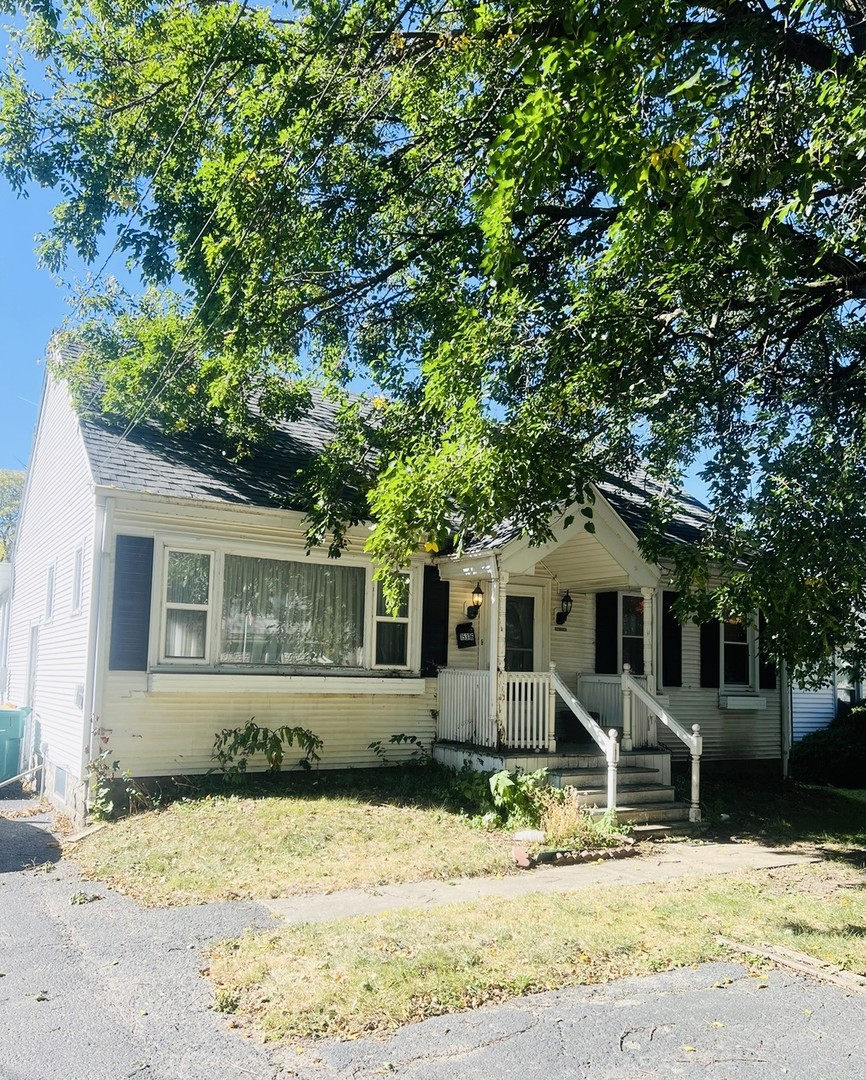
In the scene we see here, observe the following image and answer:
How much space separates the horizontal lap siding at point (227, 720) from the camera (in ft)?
36.3

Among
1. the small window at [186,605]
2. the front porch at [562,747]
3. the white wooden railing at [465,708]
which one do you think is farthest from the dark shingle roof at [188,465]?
the front porch at [562,747]

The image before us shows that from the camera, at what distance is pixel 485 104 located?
30.9ft

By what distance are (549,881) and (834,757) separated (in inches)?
486

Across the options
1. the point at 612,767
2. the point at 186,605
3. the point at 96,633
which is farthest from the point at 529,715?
the point at 96,633

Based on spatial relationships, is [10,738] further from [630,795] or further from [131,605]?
[630,795]

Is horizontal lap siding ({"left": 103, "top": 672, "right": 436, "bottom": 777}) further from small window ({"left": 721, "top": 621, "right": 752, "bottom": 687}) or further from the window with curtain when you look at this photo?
small window ({"left": 721, "top": 621, "right": 752, "bottom": 687})

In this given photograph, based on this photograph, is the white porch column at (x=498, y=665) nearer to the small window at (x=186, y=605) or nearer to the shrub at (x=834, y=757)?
the small window at (x=186, y=605)

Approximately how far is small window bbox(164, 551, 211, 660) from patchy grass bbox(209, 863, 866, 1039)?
5.70 meters

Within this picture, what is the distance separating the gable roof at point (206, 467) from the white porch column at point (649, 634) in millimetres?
1086

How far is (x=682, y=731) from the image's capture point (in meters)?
11.9

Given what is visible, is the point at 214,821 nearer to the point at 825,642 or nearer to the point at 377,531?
the point at 377,531

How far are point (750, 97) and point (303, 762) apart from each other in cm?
957

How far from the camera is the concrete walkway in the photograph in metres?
7.27

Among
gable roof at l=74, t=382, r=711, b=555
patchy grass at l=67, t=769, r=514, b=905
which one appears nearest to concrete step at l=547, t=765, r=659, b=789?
patchy grass at l=67, t=769, r=514, b=905
